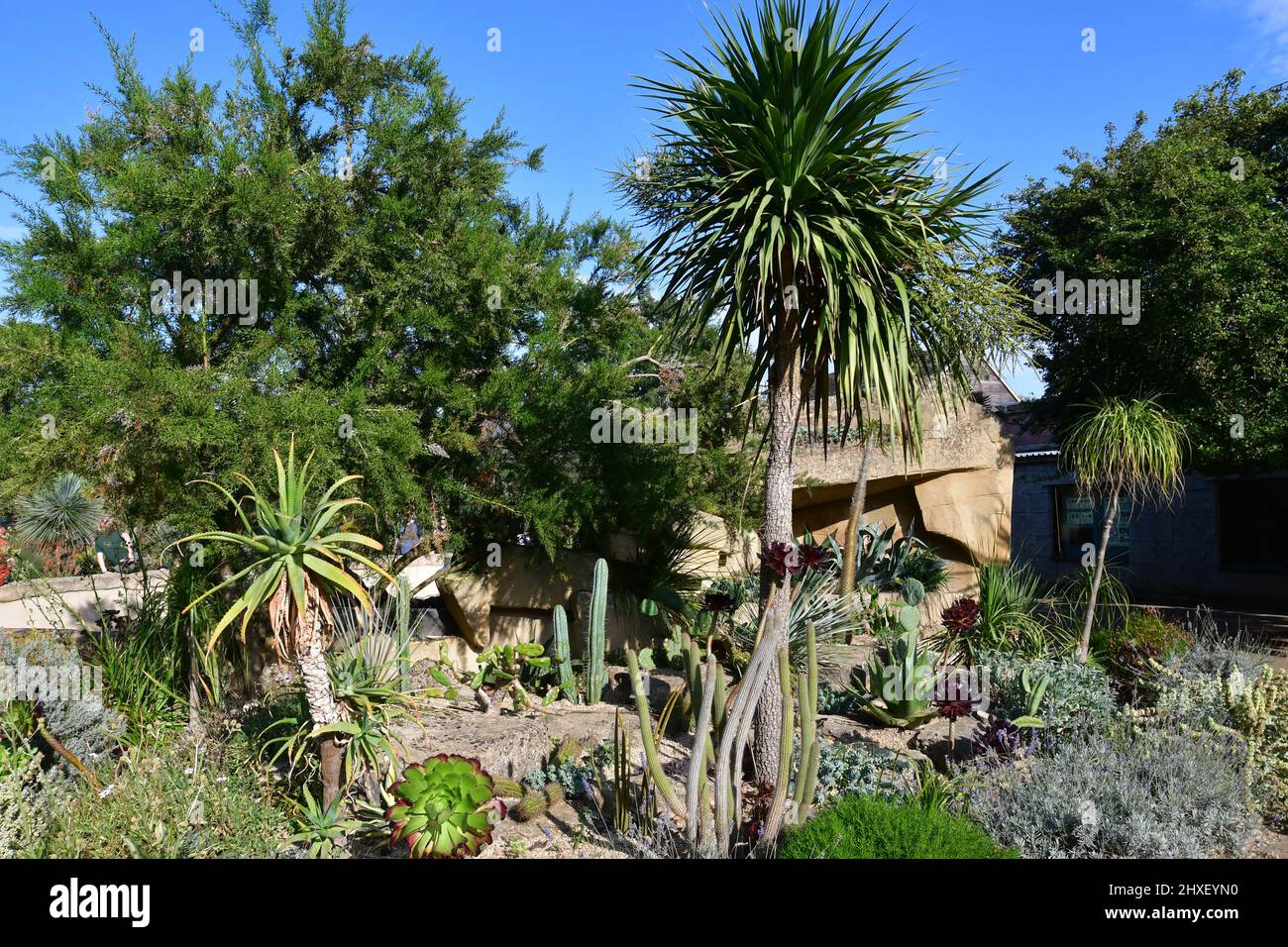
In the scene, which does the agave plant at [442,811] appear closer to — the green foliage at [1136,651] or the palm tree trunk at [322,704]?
the palm tree trunk at [322,704]

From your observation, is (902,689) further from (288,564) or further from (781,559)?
(288,564)

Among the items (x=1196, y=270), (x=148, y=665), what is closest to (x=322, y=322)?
(x=148, y=665)

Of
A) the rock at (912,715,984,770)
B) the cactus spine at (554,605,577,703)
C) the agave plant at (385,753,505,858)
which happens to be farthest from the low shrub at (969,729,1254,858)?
the cactus spine at (554,605,577,703)

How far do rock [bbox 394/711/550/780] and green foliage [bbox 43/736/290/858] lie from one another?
2.89 ft

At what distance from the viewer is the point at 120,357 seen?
6086 mm

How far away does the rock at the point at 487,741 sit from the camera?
531cm

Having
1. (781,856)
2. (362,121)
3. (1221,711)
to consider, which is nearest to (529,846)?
(781,856)

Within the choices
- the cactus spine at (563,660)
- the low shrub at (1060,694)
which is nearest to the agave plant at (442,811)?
the cactus spine at (563,660)

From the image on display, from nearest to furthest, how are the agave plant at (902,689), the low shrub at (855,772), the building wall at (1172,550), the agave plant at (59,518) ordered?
the low shrub at (855,772), the agave plant at (902,689), the agave plant at (59,518), the building wall at (1172,550)

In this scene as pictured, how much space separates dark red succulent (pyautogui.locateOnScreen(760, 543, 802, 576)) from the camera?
510 cm

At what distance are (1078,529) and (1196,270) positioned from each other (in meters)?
A: 10.4

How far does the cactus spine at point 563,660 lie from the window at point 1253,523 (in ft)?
49.7

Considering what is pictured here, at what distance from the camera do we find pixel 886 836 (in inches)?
140

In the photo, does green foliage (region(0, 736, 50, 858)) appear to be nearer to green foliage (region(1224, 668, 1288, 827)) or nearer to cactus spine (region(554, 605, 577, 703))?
cactus spine (region(554, 605, 577, 703))
